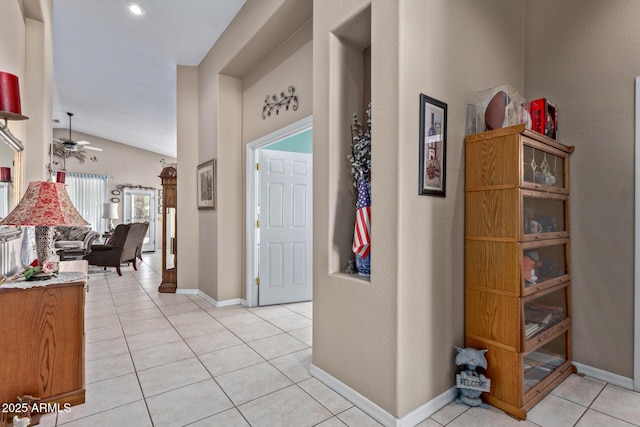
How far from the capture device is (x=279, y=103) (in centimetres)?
366

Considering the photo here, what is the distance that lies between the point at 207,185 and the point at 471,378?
3.77 meters

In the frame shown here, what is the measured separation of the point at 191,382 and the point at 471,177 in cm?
238

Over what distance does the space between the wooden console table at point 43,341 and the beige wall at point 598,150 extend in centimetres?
344

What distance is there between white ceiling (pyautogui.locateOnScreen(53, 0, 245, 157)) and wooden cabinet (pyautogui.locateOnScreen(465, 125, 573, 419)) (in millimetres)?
3171

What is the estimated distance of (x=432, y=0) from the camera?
1.97 m

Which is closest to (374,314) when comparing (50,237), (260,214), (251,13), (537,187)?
(537,187)

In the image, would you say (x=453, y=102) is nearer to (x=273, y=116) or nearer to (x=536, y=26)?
(x=536, y=26)

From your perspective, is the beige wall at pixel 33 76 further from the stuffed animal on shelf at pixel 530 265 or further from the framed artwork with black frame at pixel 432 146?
the stuffed animal on shelf at pixel 530 265

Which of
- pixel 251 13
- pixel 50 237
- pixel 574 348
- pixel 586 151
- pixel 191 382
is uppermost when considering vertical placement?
pixel 251 13

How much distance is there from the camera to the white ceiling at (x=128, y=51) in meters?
3.73

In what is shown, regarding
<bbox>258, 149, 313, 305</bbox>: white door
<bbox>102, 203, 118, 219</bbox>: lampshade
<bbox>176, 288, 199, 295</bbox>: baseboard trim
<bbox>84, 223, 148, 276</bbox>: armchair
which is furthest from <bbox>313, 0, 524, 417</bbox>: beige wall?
<bbox>102, 203, 118, 219</bbox>: lampshade

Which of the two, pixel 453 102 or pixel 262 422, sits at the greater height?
pixel 453 102

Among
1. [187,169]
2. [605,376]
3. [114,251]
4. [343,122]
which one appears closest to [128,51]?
[187,169]

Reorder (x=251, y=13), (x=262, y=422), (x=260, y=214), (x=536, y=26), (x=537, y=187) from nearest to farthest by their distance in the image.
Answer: (x=262, y=422)
(x=537, y=187)
(x=536, y=26)
(x=251, y=13)
(x=260, y=214)
